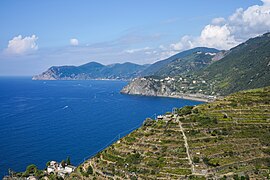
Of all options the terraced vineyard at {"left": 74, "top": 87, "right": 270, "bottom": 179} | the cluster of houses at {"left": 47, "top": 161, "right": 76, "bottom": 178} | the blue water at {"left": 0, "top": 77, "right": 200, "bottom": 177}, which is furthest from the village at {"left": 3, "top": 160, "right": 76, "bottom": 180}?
the terraced vineyard at {"left": 74, "top": 87, "right": 270, "bottom": 179}

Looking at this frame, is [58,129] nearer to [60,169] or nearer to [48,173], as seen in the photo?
[60,169]

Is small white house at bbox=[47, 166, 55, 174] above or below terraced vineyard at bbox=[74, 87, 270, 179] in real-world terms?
below

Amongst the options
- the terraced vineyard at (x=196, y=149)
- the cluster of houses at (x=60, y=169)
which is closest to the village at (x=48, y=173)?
the cluster of houses at (x=60, y=169)

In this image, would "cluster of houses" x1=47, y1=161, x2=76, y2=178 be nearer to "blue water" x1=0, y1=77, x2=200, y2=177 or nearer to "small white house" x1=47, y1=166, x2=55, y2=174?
"small white house" x1=47, y1=166, x2=55, y2=174

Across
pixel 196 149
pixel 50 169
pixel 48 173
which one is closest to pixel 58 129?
pixel 50 169

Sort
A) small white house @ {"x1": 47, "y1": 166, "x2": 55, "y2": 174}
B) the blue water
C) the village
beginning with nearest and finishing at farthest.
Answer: the village < small white house @ {"x1": 47, "y1": 166, "x2": 55, "y2": 174} < the blue water

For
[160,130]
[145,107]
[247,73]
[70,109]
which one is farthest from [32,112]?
[247,73]
